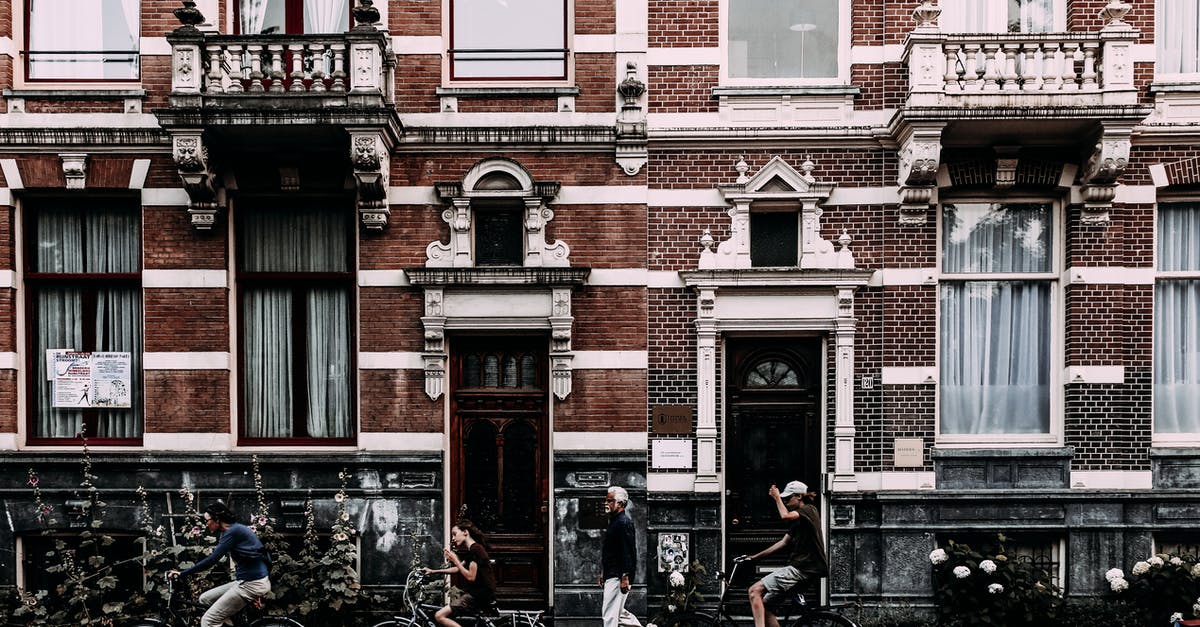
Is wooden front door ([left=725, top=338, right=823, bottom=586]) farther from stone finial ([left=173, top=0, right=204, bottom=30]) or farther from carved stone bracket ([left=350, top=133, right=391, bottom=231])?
stone finial ([left=173, top=0, right=204, bottom=30])

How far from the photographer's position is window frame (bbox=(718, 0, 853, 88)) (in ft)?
31.7

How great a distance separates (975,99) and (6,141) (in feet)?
33.9

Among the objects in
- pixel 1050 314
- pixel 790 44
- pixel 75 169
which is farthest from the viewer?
pixel 790 44

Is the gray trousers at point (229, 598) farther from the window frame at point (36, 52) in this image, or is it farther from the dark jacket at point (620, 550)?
the window frame at point (36, 52)

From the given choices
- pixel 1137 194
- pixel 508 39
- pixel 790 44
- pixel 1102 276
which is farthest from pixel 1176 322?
pixel 508 39

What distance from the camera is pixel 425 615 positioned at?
796 centimetres

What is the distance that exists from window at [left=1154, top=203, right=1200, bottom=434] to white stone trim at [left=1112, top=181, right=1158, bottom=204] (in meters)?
0.32

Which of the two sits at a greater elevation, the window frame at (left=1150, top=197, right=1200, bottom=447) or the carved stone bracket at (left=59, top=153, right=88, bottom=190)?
the carved stone bracket at (left=59, top=153, right=88, bottom=190)

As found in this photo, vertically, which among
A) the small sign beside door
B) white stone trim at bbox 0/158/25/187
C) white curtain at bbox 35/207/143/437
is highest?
white stone trim at bbox 0/158/25/187

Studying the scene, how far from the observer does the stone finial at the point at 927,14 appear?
8.98 m

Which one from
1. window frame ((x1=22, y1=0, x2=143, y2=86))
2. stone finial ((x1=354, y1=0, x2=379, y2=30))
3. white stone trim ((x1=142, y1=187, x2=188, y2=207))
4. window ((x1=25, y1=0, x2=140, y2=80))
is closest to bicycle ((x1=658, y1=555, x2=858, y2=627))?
stone finial ((x1=354, y1=0, x2=379, y2=30))

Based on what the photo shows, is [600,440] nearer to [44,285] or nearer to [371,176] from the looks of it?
[371,176]

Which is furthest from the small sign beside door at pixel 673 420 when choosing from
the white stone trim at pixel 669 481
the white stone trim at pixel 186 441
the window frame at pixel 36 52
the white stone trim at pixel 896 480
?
the window frame at pixel 36 52

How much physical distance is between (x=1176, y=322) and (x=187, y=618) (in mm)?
10900
